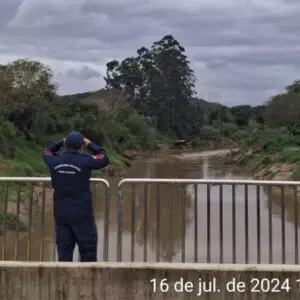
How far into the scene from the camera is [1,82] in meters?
32.9

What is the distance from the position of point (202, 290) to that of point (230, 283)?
0.28m

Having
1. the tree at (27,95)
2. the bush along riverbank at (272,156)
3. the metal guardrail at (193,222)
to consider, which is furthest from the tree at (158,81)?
the metal guardrail at (193,222)

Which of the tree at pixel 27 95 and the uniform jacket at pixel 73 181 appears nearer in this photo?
the uniform jacket at pixel 73 181

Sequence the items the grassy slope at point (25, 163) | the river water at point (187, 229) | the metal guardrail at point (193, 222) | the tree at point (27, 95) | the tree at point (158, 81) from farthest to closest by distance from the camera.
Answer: the tree at point (158, 81) < the tree at point (27, 95) < the grassy slope at point (25, 163) < the river water at point (187, 229) < the metal guardrail at point (193, 222)

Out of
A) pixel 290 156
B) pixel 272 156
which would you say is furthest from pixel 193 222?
pixel 272 156

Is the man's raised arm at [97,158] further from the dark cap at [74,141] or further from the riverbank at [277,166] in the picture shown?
the riverbank at [277,166]

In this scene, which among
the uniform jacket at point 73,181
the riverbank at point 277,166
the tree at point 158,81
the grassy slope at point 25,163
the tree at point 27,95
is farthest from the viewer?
the tree at point 158,81

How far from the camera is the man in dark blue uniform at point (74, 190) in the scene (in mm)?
6059

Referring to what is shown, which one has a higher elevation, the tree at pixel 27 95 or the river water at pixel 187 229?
the tree at pixel 27 95

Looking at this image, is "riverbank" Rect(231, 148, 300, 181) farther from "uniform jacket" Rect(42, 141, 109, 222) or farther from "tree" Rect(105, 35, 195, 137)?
"tree" Rect(105, 35, 195, 137)

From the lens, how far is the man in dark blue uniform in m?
6.06

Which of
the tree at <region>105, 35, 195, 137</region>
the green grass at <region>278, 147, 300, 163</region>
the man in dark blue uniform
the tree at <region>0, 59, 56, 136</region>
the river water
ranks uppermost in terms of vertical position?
the tree at <region>105, 35, 195, 137</region>

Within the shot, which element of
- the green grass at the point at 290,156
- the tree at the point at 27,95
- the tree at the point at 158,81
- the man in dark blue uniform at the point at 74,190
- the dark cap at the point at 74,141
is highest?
the tree at the point at 158,81

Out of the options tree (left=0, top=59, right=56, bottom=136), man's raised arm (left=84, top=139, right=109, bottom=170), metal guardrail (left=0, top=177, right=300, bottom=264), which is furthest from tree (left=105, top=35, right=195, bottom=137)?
man's raised arm (left=84, top=139, right=109, bottom=170)
